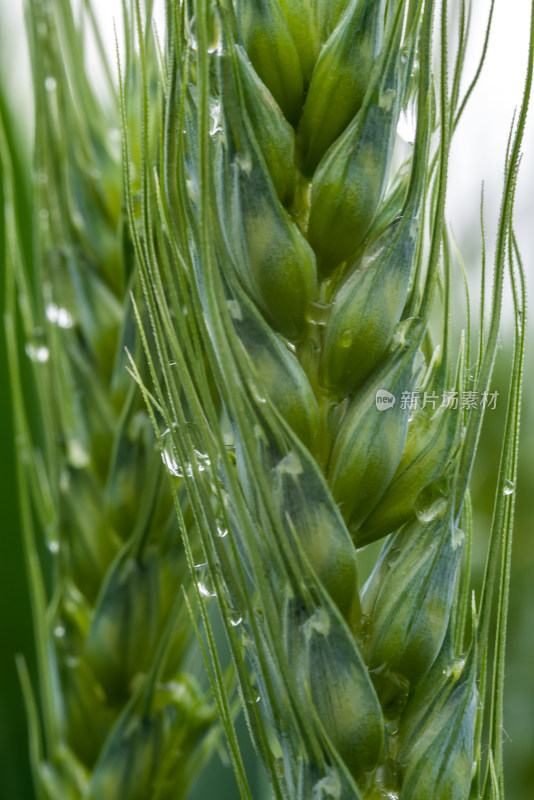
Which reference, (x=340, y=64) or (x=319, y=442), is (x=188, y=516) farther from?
(x=340, y=64)

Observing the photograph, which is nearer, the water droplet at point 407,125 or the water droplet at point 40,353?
the water droplet at point 407,125

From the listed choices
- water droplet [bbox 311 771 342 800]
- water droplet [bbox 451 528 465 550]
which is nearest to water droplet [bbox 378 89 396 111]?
water droplet [bbox 451 528 465 550]

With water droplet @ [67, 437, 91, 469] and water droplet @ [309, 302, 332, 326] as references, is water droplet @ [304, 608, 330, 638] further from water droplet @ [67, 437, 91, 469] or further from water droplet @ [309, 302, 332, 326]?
water droplet @ [67, 437, 91, 469]

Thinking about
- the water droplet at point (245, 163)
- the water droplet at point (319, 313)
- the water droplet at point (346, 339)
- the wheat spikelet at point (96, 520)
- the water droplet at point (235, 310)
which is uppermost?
the water droplet at point (245, 163)

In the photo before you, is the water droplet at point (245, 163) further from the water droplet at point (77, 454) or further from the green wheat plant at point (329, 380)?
the water droplet at point (77, 454)

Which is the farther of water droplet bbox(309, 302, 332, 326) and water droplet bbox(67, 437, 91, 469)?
water droplet bbox(67, 437, 91, 469)

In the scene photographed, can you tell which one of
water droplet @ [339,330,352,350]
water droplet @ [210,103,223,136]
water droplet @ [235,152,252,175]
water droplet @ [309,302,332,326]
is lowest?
water droplet @ [339,330,352,350]

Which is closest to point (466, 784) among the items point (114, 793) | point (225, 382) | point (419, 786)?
point (419, 786)

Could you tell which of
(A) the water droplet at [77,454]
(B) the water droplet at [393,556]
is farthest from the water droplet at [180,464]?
(A) the water droplet at [77,454]
